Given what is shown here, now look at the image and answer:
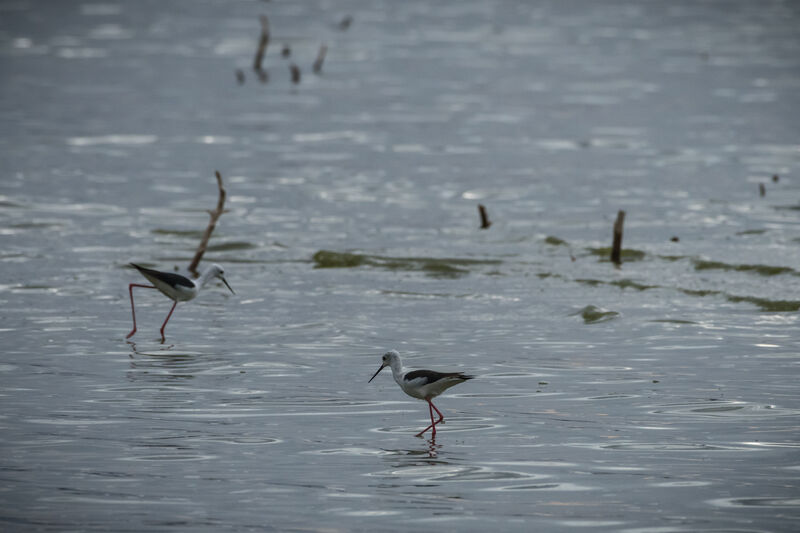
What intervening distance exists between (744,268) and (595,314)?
4930mm

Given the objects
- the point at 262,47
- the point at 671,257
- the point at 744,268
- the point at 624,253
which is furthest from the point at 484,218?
the point at 262,47

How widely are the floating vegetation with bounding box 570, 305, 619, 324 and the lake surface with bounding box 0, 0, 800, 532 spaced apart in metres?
0.08

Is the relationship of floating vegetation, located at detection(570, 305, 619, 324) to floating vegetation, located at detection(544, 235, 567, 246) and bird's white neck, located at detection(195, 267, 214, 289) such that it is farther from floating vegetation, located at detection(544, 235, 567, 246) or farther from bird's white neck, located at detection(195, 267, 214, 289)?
floating vegetation, located at detection(544, 235, 567, 246)

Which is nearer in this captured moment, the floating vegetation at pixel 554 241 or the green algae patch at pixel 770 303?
the green algae patch at pixel 770 303

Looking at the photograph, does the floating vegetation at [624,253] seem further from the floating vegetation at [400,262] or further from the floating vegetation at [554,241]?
the floating vegetation at [400,262]

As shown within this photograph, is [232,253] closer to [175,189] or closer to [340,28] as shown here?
[175,189]

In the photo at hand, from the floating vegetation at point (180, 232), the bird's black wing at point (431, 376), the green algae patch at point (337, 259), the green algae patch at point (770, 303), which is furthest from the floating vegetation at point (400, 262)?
the bird's black wing at point (431, 376)

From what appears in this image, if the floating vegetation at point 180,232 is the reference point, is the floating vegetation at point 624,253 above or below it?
above

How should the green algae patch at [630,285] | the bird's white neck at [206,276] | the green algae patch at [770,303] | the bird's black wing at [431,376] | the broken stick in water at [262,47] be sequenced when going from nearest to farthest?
the bird's black wing at [431,376] → the bird's white neck at [206,276] → the green algae patch at [770,303] → the green algae patch at [630,285] → the broken stick in water at [262,47]

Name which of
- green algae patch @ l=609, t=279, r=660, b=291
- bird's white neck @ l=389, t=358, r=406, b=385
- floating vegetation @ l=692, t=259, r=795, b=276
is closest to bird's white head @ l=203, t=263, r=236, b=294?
bird's white neck @ l=389, t=358, r=406, b=385

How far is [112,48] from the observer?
68.4m

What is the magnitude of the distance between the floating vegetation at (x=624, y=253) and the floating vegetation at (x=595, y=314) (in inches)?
192

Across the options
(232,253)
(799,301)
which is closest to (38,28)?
(232,253)

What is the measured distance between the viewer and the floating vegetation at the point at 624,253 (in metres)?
21.6
